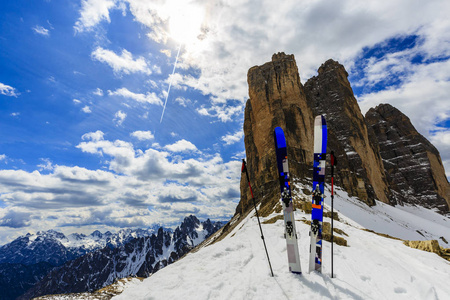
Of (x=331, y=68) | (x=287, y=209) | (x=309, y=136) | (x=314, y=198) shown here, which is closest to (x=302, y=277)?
(x=287, y=209)

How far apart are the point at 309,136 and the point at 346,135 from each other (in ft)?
78.0

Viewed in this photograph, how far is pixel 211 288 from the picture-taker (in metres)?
8.16

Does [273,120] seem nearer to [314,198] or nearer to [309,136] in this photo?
[309,136]

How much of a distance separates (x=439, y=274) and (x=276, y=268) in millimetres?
7904

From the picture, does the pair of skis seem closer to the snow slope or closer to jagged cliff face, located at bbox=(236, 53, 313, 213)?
the snow slope

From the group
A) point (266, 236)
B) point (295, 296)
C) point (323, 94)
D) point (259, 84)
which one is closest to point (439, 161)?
point (323, 94)

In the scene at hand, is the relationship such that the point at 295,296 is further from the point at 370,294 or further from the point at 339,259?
the point at 339,259

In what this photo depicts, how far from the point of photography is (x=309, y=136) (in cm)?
6241

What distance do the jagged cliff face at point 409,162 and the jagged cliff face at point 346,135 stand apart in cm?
2381

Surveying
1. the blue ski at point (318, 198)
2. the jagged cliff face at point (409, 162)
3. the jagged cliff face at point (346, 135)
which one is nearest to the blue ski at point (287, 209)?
the blue ski at point (318, 198)

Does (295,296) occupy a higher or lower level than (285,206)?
lower

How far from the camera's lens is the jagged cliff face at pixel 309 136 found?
57688 millimetres

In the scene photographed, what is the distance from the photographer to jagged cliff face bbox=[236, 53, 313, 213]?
5572cm

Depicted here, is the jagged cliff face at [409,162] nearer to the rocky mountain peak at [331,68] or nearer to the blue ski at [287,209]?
the rocky mountain peak at [331,68]
